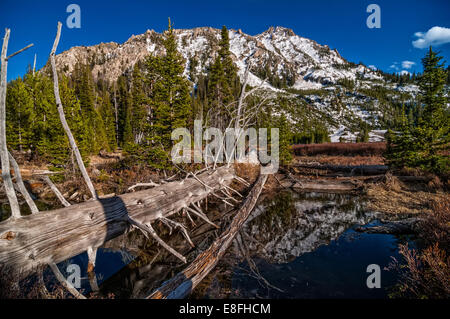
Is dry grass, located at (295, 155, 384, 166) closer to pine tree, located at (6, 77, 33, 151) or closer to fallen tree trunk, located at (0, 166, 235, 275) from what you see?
fallen tree trunk, located at (0, 166, 235, 275)

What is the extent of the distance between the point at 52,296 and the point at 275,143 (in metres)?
19.5

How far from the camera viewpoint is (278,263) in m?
4.82

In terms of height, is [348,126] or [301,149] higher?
[348,126]

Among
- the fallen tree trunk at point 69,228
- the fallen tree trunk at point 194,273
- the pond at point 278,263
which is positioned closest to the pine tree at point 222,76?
the pond at point 278,263

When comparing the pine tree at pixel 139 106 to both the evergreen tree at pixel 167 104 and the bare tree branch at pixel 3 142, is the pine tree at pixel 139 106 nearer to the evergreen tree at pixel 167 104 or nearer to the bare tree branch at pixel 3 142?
the evergreen tree at pixel 167 104

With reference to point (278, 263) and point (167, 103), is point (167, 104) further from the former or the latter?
point (278, 263)

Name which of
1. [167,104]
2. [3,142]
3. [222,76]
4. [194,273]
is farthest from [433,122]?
[222,76]

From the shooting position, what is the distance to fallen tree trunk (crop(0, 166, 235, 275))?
2.76 m

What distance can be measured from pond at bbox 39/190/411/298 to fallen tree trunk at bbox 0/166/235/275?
1064mm

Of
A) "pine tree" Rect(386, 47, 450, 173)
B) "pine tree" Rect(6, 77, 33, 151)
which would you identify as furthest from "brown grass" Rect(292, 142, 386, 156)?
"pine tree" Rect(6, 77, 33, 151)

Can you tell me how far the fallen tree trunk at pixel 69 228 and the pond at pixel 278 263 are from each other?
106 cm

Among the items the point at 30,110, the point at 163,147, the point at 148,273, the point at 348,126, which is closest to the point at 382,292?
the point at 148,273
